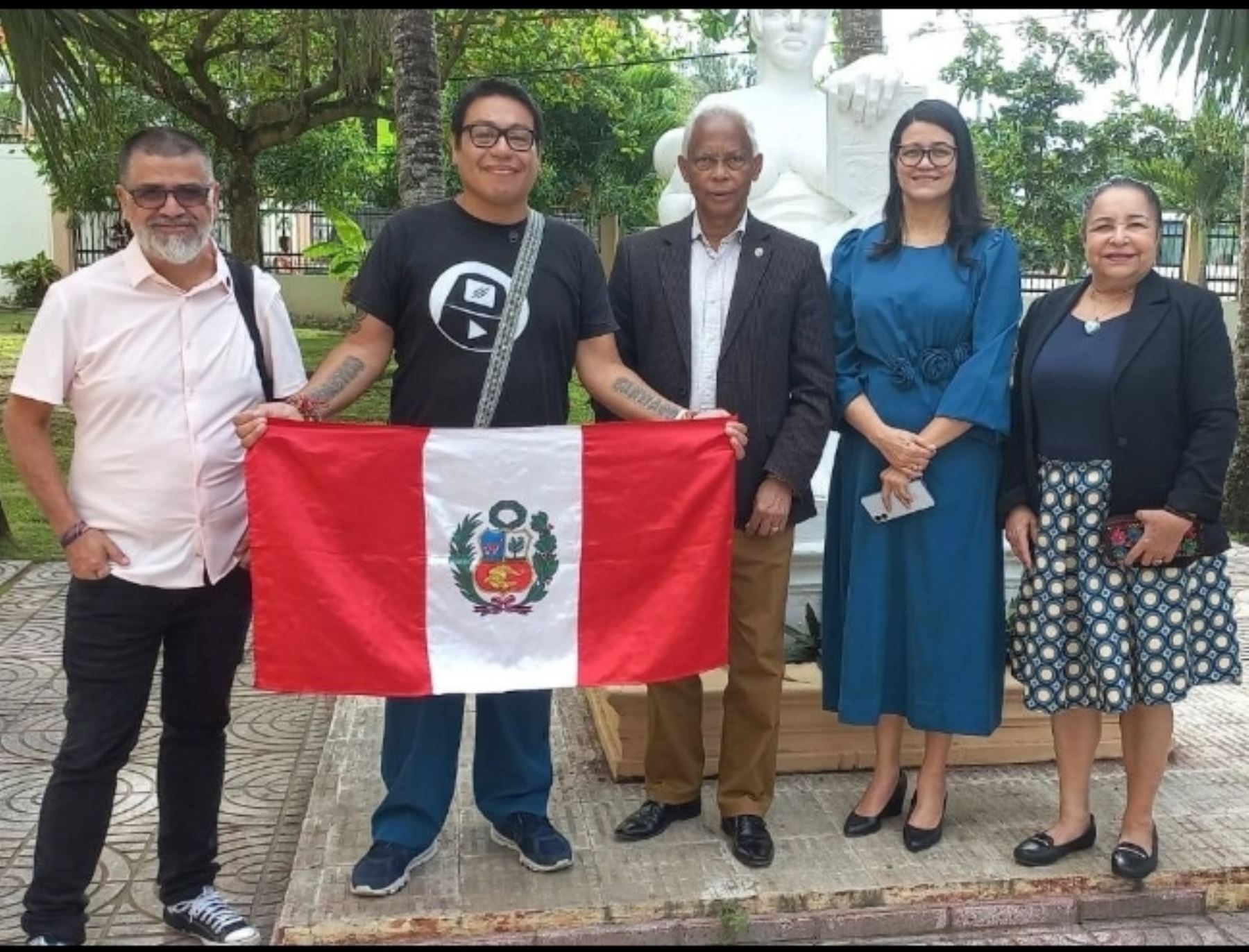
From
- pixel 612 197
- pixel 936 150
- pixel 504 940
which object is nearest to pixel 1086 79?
pixel 612 197

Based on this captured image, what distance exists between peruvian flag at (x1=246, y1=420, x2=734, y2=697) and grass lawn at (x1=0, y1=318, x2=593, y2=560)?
56 centimetres

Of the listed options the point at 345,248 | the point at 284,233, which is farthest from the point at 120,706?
the point at 284,233

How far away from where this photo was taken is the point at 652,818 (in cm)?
348

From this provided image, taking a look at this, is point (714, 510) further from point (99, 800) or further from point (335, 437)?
point (99, 800)

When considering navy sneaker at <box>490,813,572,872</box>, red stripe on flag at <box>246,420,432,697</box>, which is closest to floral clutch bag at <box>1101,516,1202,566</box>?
navy sneaker at <box>490,813,572,872</box>

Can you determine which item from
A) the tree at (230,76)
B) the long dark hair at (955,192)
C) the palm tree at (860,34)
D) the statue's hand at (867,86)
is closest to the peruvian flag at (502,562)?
the long dark hair at (955,192)

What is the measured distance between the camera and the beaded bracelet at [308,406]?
2906mm

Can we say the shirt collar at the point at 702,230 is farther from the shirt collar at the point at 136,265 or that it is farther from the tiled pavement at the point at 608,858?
the tiled pavement at the point at 608,858

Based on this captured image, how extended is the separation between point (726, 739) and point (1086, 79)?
16.7 metres

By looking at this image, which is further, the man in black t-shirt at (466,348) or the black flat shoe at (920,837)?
the black flat shoe at (920,837)

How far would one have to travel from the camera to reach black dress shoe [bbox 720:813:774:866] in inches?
130

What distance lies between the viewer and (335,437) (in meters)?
2.95

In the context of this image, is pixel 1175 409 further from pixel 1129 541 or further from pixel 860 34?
pixel 860 34

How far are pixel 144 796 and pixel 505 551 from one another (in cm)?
170
